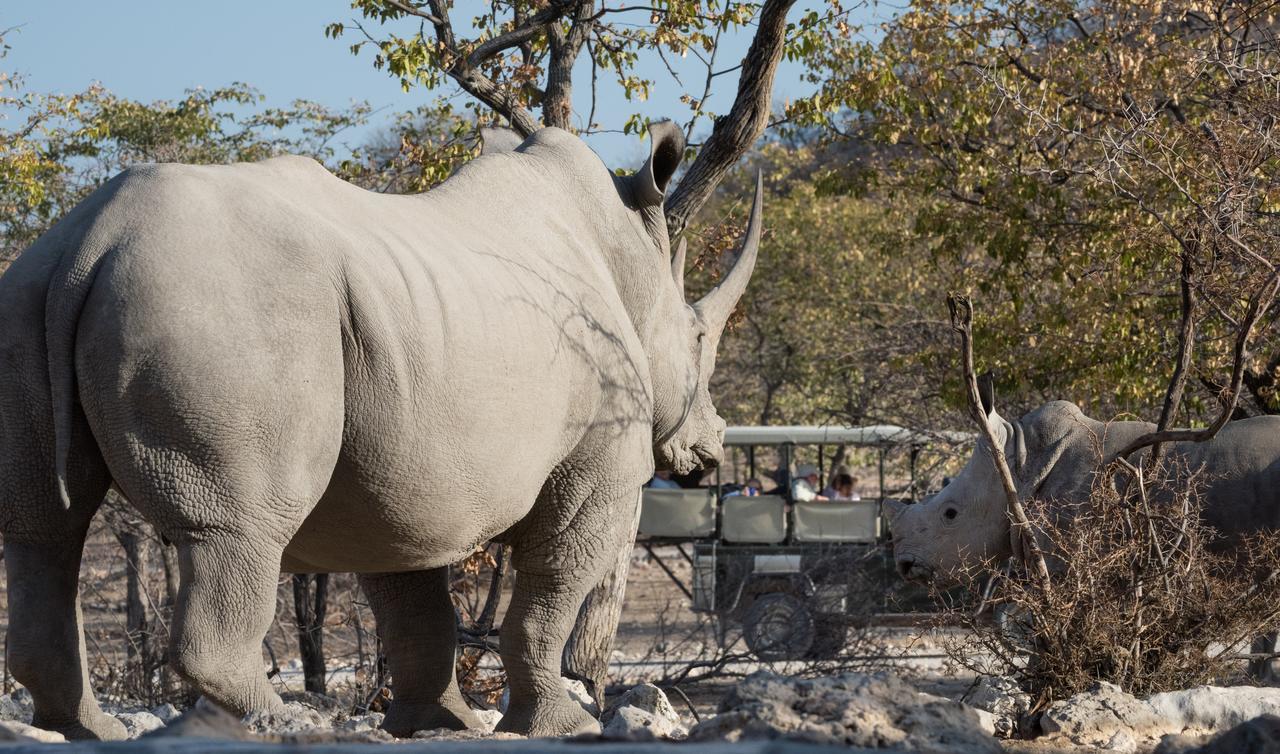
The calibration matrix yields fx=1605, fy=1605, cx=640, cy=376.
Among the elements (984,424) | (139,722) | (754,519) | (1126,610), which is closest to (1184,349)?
(984,424)

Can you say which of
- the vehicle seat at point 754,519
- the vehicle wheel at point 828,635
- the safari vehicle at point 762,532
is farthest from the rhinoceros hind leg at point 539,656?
the vehicle seat at point 754,519

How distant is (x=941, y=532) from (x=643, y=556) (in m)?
17.5

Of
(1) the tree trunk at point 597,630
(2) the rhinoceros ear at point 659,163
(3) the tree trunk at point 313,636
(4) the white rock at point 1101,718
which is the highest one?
(2) the rhinoceros ear at point 659,163

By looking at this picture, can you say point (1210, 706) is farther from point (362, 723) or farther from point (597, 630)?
point (597, 630)

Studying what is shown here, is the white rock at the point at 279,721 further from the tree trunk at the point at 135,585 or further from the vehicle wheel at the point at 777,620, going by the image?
the vehicle wheel at the point at 777,620

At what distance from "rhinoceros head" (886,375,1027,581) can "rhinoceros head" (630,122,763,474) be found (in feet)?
5.07

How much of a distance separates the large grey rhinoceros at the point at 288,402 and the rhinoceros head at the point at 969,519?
2.67 meters

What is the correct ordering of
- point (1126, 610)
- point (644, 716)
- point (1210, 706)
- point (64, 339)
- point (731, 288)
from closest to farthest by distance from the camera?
1. point (64, 339)
2. point (644, 716)
3. point (1210, 706)
4. point (1126, 610)
5. point (731, 288)

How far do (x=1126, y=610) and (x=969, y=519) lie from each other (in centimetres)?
206

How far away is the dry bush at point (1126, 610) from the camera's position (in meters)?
5.70

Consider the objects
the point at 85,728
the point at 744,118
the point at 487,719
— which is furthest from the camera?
the point at 744,118

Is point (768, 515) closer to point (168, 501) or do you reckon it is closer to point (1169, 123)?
point (1169, 123)

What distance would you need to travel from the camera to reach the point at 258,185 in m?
4.44

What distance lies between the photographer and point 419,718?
5875 mm
